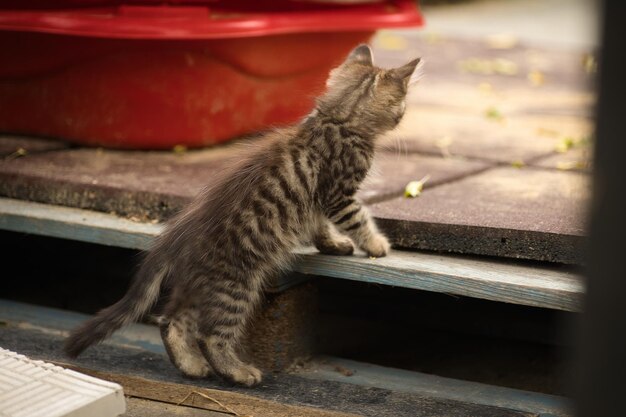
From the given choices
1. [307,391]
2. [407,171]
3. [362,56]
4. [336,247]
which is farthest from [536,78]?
[307,391]

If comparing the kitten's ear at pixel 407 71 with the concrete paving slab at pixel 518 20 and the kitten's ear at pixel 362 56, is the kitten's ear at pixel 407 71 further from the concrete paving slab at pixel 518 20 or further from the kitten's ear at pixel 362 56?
the concrete paving slab at pixel 518 20

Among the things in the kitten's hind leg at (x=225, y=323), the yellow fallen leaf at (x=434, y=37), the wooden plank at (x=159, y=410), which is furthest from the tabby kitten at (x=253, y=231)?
the yellow fallen leaf at (x=434, y=37)

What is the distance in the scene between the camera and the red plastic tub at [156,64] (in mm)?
4363

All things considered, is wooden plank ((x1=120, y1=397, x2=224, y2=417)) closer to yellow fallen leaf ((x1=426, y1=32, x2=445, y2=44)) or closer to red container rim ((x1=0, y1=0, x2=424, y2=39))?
red container rim ((x1=0, y1=0, x2=424, y2=39))

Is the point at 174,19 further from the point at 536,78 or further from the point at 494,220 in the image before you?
the point at 536,78

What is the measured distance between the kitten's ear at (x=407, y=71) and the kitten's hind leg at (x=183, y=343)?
Result: 111cm

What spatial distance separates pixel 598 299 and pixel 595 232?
4.1 inches

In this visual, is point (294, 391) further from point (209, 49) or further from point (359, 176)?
point (209, 49)

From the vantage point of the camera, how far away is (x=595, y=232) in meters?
1.53

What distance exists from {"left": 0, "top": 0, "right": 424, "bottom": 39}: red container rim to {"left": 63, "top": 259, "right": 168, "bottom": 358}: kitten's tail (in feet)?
4.52

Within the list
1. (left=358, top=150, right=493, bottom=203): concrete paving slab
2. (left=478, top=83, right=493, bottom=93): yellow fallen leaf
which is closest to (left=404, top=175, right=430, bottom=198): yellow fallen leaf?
(left=358, top=150, right=493, bottom=203): concrete paving slab

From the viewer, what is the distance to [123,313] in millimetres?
3242

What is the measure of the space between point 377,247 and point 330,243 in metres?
0.17

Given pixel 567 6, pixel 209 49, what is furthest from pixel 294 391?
pixel 567 6
